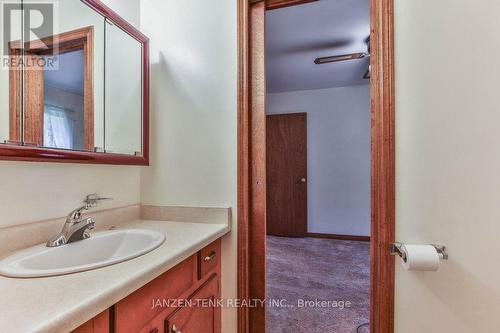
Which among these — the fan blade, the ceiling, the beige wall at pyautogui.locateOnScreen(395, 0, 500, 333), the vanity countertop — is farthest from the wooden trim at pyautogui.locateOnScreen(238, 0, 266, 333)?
the fan blade

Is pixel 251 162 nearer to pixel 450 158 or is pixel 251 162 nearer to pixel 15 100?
pixel 450 158

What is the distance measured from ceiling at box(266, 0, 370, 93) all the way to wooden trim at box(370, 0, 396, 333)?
3.06ft

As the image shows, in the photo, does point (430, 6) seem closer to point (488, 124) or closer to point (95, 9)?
point (488, 124)

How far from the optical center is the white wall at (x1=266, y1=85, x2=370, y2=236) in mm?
3582

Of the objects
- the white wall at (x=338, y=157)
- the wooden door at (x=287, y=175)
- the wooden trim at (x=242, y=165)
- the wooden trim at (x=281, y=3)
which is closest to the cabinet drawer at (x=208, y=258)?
the wooden trim at (x=242, y=165)

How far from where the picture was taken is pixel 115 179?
4.17ft

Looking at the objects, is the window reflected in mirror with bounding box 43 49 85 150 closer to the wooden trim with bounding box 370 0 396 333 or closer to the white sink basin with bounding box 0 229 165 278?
the white sink basin with bounding box 0 229 165 278

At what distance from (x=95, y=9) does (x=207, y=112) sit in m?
0.68

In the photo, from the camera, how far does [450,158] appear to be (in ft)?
2.68

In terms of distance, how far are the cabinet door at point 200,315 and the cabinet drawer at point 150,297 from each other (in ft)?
0.26

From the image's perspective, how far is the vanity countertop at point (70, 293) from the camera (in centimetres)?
45

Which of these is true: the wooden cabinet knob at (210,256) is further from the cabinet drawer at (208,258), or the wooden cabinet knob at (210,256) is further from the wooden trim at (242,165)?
the wooden trim at (242,165)

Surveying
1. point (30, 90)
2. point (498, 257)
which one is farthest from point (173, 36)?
point (498, 257)

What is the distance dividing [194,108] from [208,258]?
2.62ft
